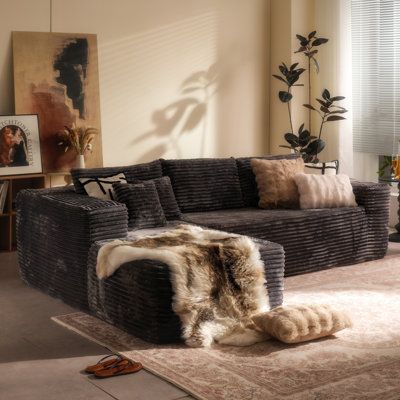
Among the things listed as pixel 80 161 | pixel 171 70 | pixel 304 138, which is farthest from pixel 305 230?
pixel 171 70

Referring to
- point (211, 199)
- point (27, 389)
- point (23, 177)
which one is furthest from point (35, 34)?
point (27, 389)

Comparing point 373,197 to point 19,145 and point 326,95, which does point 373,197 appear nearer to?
point 326,95

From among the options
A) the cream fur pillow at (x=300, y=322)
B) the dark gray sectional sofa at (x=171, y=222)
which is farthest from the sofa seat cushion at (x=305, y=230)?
the cream fur pillow at (x=300, y=322)

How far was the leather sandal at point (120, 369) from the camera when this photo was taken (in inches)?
144

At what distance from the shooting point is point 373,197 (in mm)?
6156

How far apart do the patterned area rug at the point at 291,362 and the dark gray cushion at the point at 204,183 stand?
4.25 feet

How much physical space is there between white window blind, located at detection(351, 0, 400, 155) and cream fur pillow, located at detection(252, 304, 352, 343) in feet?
12.4

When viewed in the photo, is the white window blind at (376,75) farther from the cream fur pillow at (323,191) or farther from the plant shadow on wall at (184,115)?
the cream fur pillow at (323,191)

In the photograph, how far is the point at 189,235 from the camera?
4727 mm

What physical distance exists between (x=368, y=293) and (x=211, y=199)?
4.69 ft

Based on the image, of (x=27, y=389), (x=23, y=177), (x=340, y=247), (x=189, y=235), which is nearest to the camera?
(x=27, y=389)

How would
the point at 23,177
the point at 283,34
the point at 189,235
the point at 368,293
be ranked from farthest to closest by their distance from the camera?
the point at 283,34 → the point at 23,177 → the point at 368,293 → the point at 189,235

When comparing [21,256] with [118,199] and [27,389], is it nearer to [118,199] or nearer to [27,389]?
[118,199]

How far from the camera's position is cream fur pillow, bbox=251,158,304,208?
609 cm
